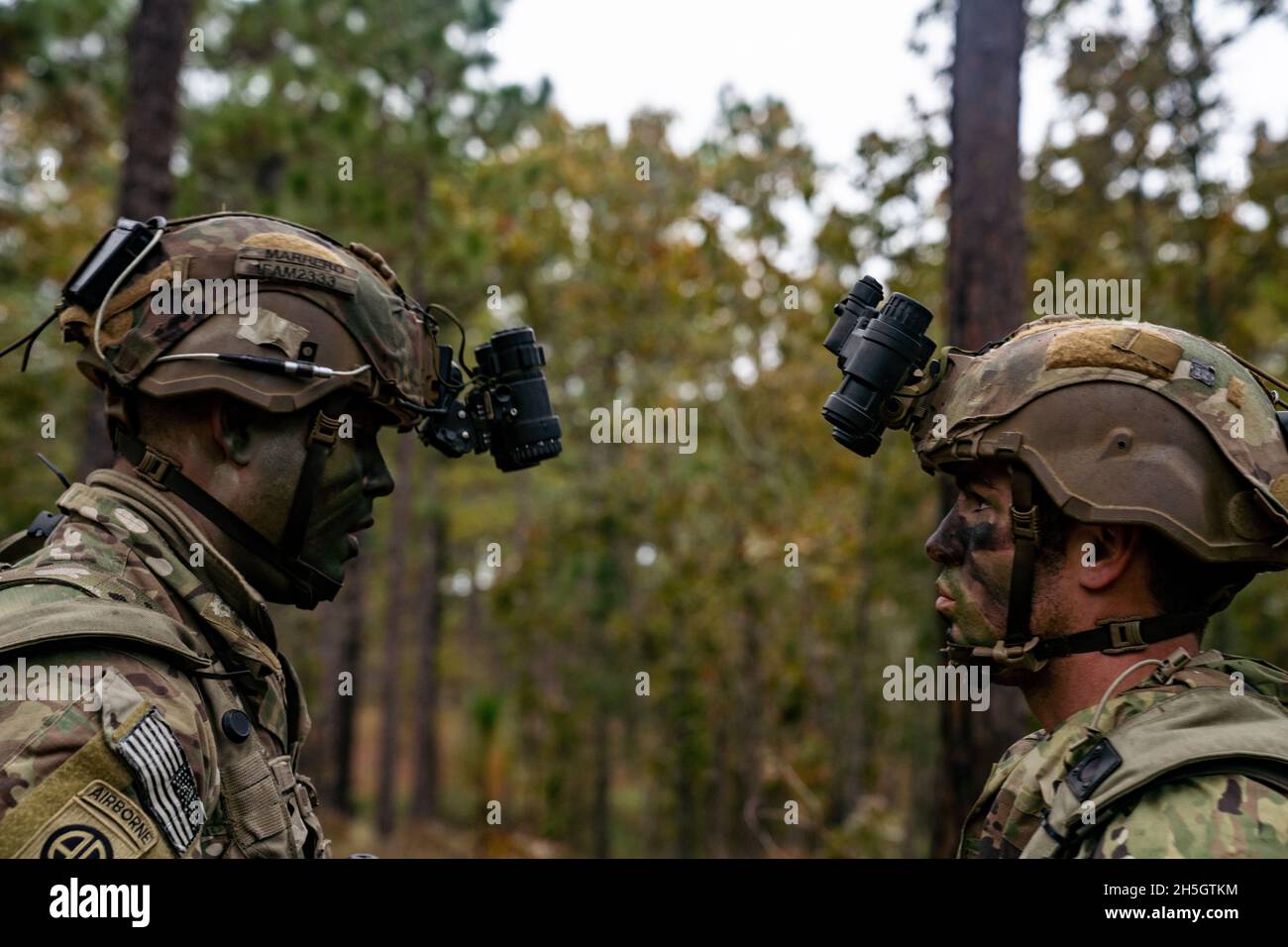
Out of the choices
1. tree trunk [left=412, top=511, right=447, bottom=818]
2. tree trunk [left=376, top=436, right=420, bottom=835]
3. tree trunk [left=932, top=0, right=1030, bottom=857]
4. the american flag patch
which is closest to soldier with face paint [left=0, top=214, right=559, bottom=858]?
the american flag patch

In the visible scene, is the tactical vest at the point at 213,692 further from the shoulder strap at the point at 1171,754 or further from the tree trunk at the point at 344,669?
the tree trunk at the point at 344,669

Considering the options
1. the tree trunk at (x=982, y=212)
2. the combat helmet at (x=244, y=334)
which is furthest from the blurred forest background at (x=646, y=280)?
the combat helmet at (x=244, y=334)

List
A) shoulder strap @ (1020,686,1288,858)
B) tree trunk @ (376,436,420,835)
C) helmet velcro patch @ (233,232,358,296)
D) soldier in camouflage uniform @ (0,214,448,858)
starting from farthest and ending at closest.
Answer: tree trunk @ (376,436,420,835) < helmet velcro patch @ (233,232,358,296) < soldier in camouflage uniform @ (0,214,448,858) < shoulder strap @ (1020,686,1288,858)

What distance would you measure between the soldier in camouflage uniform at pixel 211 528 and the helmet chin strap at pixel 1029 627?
200cm

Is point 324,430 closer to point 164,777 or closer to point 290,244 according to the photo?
point 290,244

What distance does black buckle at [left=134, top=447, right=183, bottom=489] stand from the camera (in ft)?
11.0

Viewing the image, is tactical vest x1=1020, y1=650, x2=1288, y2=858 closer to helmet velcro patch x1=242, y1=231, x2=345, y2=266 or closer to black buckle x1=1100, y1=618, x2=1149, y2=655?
black buckle x1=1100, y1=618, x2=1149, y2=655

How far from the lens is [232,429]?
339 cm

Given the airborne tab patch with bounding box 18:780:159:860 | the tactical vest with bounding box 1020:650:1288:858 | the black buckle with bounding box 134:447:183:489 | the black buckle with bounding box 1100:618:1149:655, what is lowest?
the airborne tab patch with bounding box 18:780:159:860

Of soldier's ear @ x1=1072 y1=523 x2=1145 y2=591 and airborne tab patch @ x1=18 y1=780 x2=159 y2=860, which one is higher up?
soldier's ear @ x1=1072 y1=523 x2=1145 y2=591

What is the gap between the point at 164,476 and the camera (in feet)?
11.0

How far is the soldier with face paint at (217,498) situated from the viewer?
109 inches
